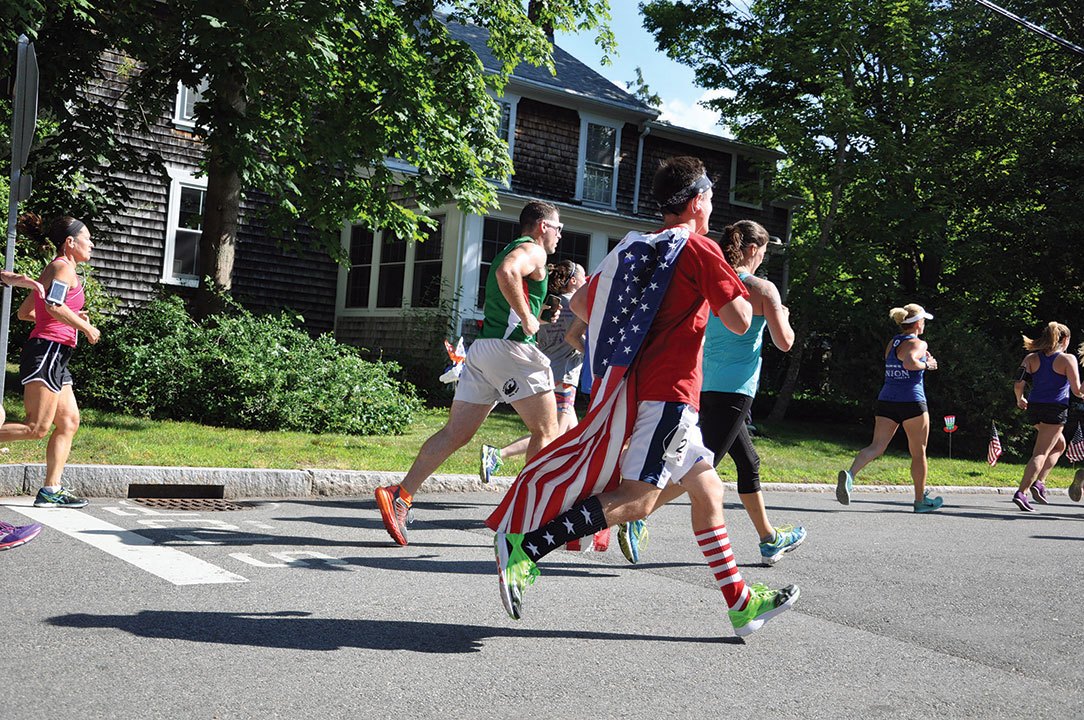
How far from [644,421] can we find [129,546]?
3.21 m

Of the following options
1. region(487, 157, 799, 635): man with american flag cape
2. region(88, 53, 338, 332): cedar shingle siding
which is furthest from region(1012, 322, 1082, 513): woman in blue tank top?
region(88, 53, 338, 332): cedar shingle siding

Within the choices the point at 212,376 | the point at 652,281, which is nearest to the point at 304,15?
the point at 212,376

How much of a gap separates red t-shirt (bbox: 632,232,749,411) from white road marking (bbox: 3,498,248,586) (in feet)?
7.60

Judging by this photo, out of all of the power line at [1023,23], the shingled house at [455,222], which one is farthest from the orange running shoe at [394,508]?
the shingled house at [455,222]

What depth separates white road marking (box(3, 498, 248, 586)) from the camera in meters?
4.84

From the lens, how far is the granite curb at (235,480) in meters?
7.15

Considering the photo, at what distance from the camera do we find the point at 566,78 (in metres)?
25.1

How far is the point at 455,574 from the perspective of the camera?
17.3 feet

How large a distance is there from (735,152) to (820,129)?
547 cm

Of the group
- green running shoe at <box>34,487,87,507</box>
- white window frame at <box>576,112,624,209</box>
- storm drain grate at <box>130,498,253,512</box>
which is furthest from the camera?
white window frame at <box>576,112,624,209</box>

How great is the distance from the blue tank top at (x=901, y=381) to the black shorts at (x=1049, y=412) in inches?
90.0

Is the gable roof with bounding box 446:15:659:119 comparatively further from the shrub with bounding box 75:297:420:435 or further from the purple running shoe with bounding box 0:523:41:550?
the purple running shoe with bounding box 0:523:41:550

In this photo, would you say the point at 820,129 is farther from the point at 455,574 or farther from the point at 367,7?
the point at 455,574

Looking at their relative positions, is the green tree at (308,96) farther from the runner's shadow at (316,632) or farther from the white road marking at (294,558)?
the runner's shadow at (316,632)
